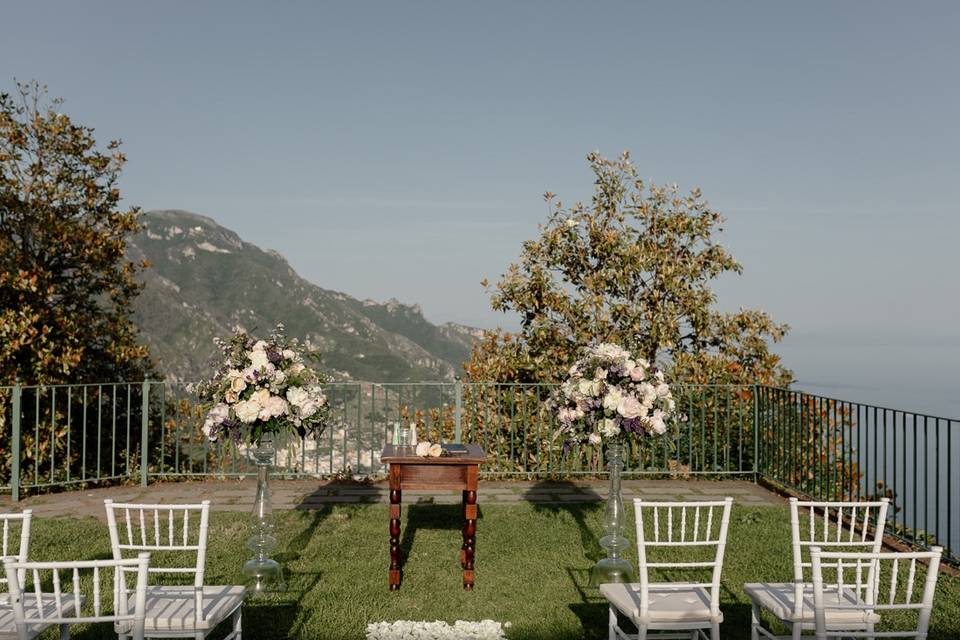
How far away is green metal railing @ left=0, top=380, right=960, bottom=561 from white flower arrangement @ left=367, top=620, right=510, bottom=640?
5.69ft

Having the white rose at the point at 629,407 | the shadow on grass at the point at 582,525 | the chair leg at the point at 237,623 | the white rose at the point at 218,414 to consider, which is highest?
the white rose at the point at 629,407

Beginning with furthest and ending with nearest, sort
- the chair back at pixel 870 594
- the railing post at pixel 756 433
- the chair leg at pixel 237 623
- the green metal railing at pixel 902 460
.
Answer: the railing post at pixel 756 433 < the green metal railing at pixel 902 460 < the chair leg at pixel 237 623 < the chair back at pixel 870 594

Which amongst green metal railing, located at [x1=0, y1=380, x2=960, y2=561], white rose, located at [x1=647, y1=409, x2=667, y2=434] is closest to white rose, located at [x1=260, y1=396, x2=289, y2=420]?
green metal railing, located at [x1=0, y1=380, x2=960, y2=561]

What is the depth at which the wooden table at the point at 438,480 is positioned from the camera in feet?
19.2

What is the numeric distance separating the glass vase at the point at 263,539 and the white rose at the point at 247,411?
1.11 feet

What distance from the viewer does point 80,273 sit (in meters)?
11.8

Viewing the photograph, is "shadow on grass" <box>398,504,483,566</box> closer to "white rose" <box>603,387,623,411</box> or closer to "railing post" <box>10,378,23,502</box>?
"white rose" <box>603,387,623,411</box>

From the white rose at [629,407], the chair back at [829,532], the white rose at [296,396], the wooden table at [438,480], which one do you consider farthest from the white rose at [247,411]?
the chair back at [829,532]

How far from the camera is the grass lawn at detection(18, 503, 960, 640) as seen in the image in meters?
5.17

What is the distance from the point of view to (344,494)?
9.38 meters

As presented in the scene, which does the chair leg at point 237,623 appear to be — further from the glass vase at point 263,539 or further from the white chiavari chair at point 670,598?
the white chiavari chair at point 670,598

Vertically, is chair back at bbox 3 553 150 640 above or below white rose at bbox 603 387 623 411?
below

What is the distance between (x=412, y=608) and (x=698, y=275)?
8.12m

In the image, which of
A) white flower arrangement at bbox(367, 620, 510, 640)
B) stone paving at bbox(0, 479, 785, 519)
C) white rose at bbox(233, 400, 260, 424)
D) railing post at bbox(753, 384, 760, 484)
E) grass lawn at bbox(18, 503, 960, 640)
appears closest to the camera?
white flower arrangement at bbox(367, 620, 510, 640)
